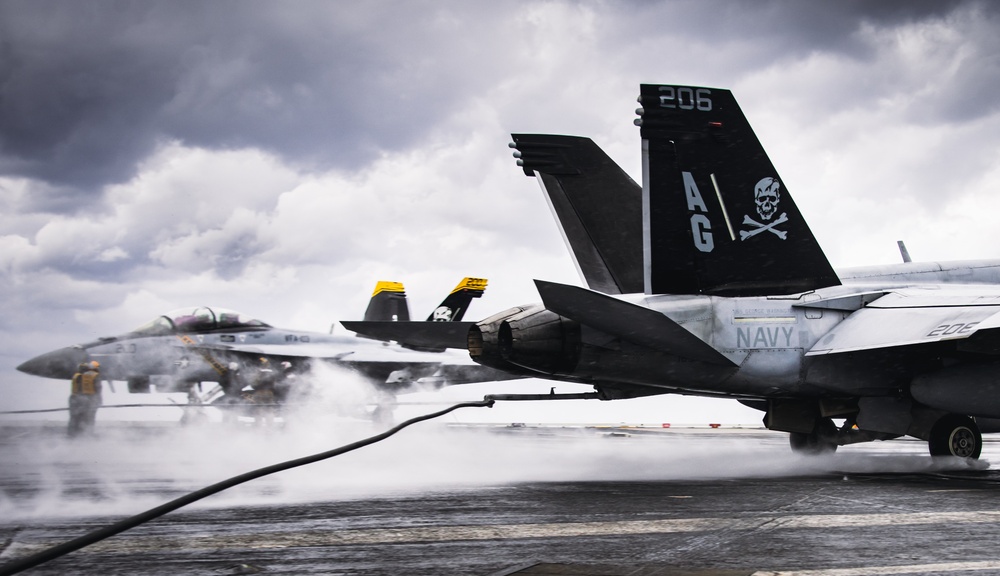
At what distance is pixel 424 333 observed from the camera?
9.62m

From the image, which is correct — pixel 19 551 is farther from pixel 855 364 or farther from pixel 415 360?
pixel 415 360

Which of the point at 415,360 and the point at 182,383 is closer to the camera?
A: the point at 182,383

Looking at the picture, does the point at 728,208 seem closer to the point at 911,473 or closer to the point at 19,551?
the point at 911,473

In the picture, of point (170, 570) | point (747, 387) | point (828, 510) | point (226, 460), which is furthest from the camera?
point (226, 460)

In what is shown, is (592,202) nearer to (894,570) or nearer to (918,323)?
(918,323)

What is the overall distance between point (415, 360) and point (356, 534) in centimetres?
2082

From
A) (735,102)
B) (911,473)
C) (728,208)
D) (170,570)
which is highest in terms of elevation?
(735,102)

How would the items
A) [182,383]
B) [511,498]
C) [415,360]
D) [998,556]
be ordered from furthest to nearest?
[415,360] < [182,383] < [511,498] < [998,556]

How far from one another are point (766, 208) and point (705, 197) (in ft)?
2.57

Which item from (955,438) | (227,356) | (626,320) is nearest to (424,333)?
(626,320)

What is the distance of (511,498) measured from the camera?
7.18 metres

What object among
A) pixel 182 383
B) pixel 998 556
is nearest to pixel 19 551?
pixel 998 556

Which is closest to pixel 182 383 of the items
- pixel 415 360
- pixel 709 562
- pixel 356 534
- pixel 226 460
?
pixel 415 360

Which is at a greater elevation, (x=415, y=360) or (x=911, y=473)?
(x=415, y=360)
